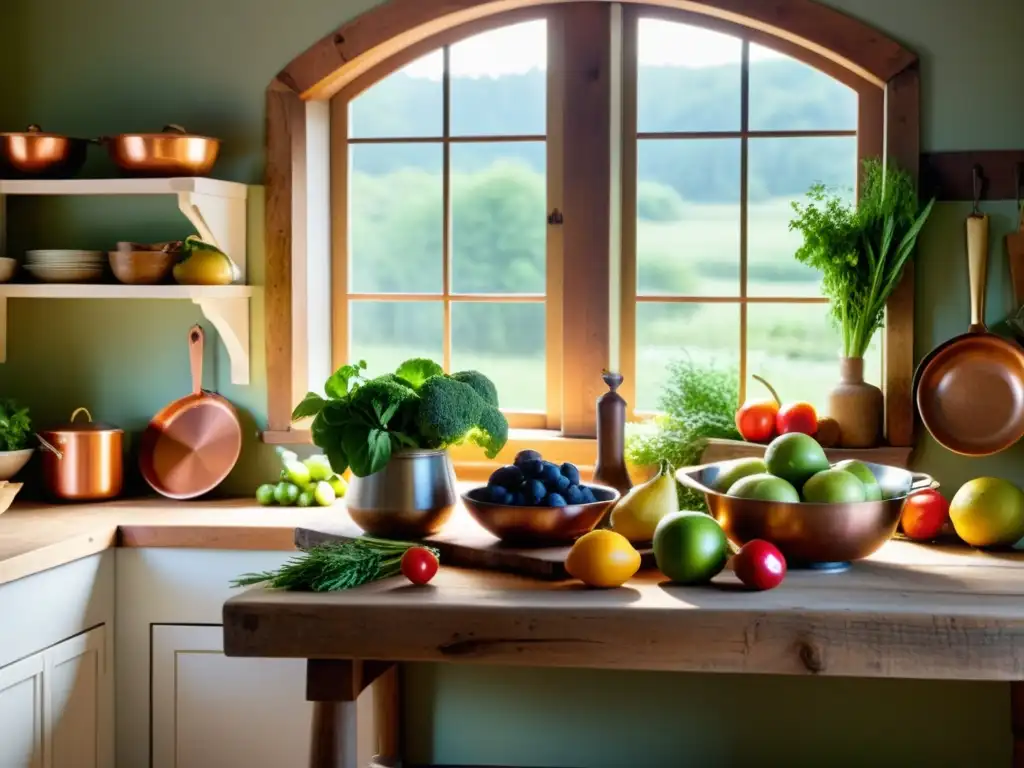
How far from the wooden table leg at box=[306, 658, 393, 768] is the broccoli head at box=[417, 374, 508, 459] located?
0.52m

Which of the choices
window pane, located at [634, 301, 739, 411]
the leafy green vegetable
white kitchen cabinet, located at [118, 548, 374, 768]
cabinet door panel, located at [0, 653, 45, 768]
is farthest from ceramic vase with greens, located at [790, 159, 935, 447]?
cabinet door panel, located at [0, 653, 45, 768]

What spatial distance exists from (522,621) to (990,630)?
30.9 inches

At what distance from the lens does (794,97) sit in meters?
3.56

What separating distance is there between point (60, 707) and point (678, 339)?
1.87 m

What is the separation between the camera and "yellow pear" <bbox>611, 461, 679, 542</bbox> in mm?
2643

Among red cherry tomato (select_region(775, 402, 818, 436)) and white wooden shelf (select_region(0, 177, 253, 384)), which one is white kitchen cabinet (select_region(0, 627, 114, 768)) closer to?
white wooden shelf (select_region(0, 177, 253, 384))

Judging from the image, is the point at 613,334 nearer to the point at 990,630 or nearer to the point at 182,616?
the point at 182,616

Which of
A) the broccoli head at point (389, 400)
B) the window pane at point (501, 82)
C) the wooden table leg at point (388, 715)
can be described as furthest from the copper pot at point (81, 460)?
the window pane at point (501, 82)

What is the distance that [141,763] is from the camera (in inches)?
132

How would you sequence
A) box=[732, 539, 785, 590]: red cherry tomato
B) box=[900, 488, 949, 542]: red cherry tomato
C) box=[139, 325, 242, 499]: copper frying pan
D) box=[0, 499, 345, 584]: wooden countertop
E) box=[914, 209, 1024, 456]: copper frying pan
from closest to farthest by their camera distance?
box=[732, 539, 785, 590]: red cherry tomato → box=[900, 488, 949, 542]: red cherry tomato → box=[0, 499, 345, 584]: wooden countertop → box=[914, 209, 1024, 456]: copper frying pan → box=[139, 325, 242, 499]: copper frying pan

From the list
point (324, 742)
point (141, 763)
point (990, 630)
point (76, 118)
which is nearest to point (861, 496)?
point (990, 630)

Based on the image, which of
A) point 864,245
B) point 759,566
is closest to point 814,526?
point 759,566

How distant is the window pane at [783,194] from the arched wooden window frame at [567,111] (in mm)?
99

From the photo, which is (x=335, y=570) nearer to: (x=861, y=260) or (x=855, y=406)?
(x=855, y=406)
